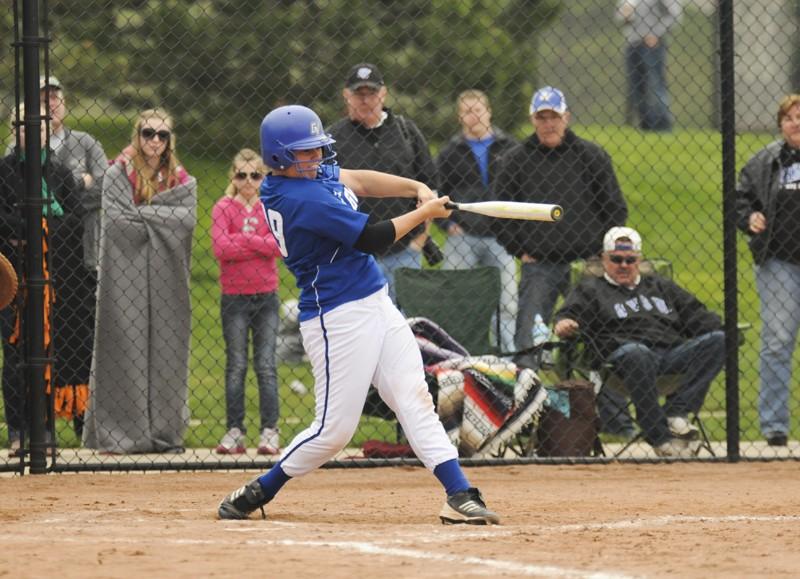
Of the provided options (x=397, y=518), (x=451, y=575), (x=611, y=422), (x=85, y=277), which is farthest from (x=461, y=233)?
(x=451, y=575)

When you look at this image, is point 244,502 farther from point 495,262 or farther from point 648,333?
point 495,262

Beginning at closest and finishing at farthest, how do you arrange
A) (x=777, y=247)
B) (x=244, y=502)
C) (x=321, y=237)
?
(x=321, y=237)
(x=244, y=502)
(x=777, y=247)

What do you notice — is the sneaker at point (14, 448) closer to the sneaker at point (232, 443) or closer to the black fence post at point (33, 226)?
the black fence post at point (33, 226)

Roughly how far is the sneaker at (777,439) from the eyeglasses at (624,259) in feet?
4.40

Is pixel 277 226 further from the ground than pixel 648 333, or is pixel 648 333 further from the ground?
pixel 277 226

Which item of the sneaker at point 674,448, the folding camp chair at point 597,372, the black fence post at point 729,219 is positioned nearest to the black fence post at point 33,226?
the folding camp chair at point 597,372

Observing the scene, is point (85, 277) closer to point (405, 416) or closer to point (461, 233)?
point (461, 233)

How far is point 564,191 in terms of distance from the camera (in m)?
9.44

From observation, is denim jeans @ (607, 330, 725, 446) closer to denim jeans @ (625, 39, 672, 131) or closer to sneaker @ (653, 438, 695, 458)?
sneaker @ (653, 438, 695, 458)

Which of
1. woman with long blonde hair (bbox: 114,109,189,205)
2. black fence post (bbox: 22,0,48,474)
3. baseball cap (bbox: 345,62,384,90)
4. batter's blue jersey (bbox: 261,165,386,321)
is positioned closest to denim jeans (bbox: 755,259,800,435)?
baseball cap (bbox: 345,62,384,90)

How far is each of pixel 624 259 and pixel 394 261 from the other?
1380mm

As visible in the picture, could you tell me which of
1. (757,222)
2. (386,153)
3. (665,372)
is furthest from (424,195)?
(757,222)

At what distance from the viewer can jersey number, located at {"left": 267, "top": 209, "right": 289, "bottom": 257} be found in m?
6.35

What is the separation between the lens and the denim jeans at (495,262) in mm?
9938
